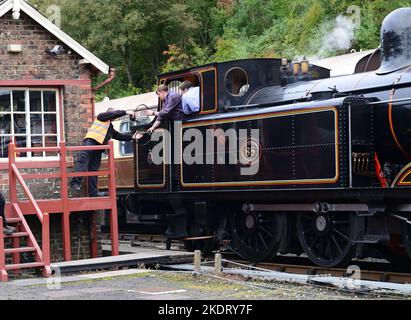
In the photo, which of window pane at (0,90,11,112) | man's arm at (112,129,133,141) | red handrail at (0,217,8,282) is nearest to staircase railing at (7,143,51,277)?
red handrail at (0,217,8,282)

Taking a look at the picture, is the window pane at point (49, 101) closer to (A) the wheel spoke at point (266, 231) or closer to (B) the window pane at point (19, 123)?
(B) the window pane at point (19, 123)

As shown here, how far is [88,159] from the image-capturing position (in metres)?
13.9

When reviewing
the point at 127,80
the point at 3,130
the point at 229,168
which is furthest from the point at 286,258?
the point at 127,80

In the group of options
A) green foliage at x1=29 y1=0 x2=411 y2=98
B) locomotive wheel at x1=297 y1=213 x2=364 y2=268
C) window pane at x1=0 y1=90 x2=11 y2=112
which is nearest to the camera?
locomotive wheel at x1=297 y1=213 x2=364 y2=268

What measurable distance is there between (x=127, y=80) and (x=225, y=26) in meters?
5.57

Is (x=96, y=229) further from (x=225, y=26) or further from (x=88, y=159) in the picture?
(x=225, y=26)

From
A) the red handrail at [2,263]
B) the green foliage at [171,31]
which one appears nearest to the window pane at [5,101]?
the red handrail at [2,263]

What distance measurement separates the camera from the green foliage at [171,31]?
34.1m

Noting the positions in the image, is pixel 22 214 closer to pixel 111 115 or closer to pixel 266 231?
pixel 111 115

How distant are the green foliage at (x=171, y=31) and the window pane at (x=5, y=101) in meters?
18.4

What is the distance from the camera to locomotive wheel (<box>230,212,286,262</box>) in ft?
42.1

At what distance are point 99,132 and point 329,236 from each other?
4.28 meters

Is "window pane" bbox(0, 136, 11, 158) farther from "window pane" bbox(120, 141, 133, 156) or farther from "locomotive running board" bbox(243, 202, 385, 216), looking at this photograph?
"window pane" bbox(120, 141, 133, 156)

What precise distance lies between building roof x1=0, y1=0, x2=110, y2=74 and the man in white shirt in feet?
4.48
